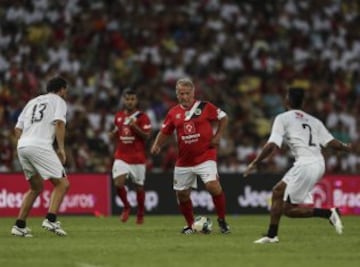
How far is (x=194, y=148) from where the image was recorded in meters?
19.7

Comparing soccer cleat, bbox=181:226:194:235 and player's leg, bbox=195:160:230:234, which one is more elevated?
player's leg, bbox=195:160:230:234

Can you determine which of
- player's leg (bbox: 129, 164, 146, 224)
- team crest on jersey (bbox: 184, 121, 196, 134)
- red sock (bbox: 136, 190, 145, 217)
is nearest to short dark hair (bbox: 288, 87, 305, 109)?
team crest on jersey (bbox: 184, 121, 196, 134)

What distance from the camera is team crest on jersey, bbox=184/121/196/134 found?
775 inches

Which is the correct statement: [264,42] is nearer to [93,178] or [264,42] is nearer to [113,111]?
[113,111]

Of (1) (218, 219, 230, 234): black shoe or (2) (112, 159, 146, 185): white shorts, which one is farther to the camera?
(2) (112, 159, 146, 185): white shorts

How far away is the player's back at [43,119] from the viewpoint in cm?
1836

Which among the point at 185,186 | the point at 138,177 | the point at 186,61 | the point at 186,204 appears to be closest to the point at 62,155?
the point at 185,186

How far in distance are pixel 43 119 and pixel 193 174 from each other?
291cm

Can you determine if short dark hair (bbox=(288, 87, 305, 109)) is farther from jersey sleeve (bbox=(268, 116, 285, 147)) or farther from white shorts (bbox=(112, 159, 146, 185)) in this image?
white shorts (bbox=(112, 159, 146, 185))

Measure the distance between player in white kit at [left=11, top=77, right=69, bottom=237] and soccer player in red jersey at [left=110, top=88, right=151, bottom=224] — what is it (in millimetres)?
5181

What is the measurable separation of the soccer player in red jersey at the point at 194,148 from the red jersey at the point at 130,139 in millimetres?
3920

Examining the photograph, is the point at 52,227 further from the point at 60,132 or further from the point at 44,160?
the point at 60,132

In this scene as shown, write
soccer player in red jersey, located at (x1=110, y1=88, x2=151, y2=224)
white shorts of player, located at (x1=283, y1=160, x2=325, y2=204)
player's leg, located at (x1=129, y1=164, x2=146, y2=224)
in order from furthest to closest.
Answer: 1. player's leg, located at (x1=129, y1=164, x2=146, y2=224)
2. soccer player in red jersey, located at (x1=110, y1=88, x2=151, y2=224)
3. white shorts of player, located at (x1=283, y1=160, x2=325, y2=204)

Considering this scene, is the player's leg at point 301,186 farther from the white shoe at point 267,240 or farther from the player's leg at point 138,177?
the player's leg at point 138,177
